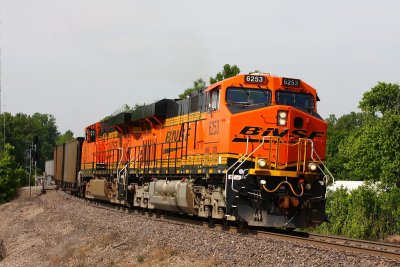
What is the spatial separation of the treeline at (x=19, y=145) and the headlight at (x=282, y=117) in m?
33.3

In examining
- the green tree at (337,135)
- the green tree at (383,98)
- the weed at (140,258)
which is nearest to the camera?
the weed at (140,258)

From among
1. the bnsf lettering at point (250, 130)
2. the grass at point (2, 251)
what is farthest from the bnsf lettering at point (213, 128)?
the grass at point (2, 251)

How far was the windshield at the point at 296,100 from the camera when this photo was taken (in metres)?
15.0

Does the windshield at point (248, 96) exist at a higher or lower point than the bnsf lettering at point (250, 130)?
higher

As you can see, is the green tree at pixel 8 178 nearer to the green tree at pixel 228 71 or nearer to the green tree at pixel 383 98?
the green tree at pixel 228 71

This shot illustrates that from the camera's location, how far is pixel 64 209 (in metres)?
26.1

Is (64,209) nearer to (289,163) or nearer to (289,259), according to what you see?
(289,163)

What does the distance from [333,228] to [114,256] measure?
52.8ft

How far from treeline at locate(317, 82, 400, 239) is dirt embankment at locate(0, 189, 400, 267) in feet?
37.0

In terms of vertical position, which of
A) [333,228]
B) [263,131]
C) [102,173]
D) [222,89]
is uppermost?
[222,89]

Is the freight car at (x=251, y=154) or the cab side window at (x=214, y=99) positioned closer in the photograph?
the freight car at (x=251, y=154)

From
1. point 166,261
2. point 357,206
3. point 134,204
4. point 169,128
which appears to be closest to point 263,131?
point 166,261

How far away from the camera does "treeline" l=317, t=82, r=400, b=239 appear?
2502cm

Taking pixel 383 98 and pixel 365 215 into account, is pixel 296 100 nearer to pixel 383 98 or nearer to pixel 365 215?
pixel 365 215
